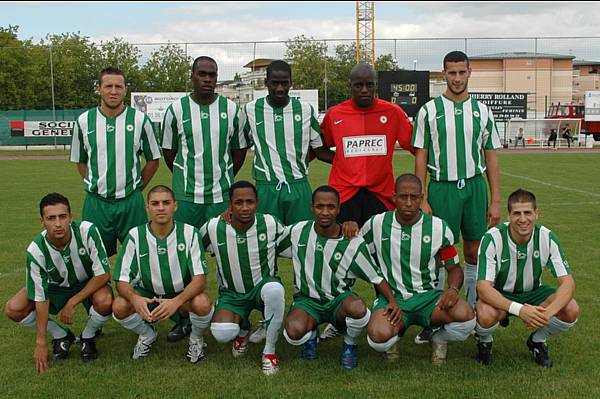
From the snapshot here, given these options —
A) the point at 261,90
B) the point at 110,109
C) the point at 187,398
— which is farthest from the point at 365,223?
the point at 261,90

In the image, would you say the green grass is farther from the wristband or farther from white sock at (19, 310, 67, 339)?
the wristband

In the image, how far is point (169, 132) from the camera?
4.37 m

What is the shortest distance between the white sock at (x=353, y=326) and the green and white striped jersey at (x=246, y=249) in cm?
60

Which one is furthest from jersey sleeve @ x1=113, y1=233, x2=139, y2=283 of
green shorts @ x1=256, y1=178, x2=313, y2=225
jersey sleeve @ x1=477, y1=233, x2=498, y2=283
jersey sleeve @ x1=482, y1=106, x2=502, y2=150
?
jersey sleeve @ x1=482, y1=106, x2=502, y2=150

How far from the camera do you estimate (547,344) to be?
3955 mm

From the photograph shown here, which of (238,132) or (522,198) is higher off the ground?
(238,132)

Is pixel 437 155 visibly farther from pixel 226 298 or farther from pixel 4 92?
pixel 4 92

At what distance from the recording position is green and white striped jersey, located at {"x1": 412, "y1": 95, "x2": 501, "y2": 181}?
417cm

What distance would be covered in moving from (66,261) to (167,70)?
27.3 metres

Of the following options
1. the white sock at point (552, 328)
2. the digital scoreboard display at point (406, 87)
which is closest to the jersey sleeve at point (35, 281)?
the white sock at point (552, 328)

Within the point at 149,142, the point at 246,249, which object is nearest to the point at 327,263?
the point at 246,249

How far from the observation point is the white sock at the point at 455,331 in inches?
141

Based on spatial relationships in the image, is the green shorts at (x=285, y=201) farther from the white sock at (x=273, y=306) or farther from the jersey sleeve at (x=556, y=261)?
the jersey sleeve at (x=556, y=261)

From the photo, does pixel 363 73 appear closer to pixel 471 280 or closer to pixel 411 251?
pixel 411 251
